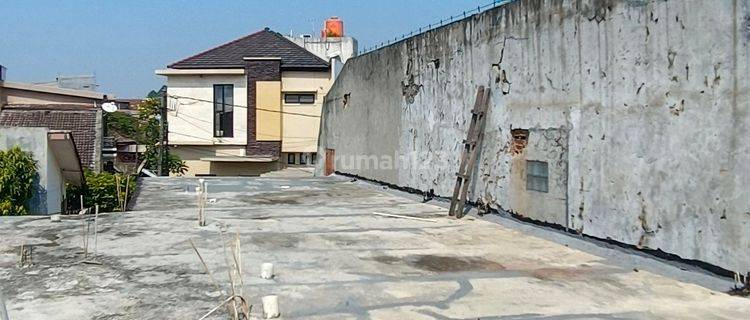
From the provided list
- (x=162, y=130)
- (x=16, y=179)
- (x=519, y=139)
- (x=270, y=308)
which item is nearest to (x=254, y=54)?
(x=162, y=130)

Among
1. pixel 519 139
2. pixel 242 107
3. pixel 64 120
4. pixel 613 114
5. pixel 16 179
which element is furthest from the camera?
pixel 242 107

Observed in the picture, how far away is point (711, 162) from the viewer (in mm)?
5074

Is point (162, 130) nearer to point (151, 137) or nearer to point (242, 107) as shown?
point (151, 137)

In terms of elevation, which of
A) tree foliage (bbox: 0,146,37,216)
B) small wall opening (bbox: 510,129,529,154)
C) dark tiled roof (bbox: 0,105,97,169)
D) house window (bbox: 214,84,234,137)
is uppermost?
house window (bbox: 214,84,234,137)

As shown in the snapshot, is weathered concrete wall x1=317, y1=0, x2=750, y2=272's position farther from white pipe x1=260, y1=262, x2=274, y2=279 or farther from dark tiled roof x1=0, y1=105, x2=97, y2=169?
dark tiled roof x1=0, y1=105, x2=97, y2=169

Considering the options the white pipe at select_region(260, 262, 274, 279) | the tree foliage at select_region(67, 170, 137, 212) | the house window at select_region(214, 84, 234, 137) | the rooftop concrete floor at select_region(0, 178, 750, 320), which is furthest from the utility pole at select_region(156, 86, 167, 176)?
the white pipe at select_region(260, 262, 274, 279)

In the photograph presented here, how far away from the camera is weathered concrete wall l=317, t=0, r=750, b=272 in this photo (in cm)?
497

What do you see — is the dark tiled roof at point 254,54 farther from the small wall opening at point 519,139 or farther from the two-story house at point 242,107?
the small wall opening at point 519,139

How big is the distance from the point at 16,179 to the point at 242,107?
50.8 feet

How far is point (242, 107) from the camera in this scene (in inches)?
1014

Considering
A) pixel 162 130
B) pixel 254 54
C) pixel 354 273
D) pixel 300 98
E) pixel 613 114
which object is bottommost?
pixel 354 273

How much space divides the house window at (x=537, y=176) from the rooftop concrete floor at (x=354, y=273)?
0.49 meters

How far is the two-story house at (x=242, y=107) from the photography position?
2567 cm

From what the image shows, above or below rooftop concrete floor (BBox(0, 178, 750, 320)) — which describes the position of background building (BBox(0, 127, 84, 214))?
above
